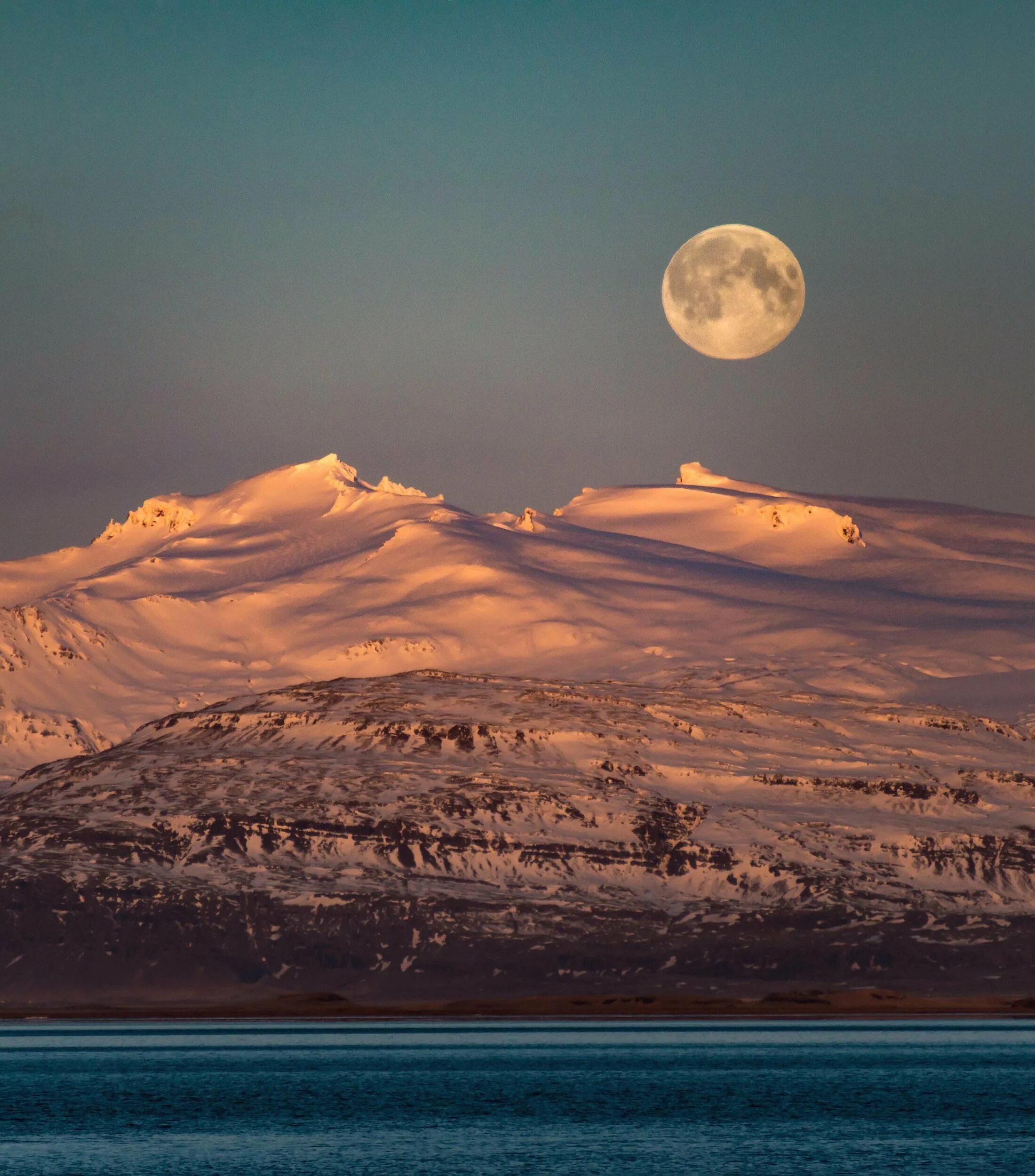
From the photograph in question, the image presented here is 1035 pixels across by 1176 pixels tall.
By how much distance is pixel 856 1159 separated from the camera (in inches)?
5625

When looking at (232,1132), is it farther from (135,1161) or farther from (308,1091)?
(308,1091)

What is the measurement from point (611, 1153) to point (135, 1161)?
101 ft

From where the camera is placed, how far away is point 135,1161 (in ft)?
468

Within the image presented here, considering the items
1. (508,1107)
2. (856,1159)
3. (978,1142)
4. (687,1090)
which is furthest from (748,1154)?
(687,1090)

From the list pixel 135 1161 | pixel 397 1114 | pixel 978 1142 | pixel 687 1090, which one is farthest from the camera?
pixel 687 1090

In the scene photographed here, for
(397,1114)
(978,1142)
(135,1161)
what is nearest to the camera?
(135,1161)

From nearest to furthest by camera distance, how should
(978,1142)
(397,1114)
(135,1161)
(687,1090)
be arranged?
1. (135,1161)
2. (978,1142)
3. (397,1114)
4. (687,1090)

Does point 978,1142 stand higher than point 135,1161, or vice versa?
point 135,1161

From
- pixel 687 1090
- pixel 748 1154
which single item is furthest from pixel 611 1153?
pixel 687 1090

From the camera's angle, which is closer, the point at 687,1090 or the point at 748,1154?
the point at 748,1154

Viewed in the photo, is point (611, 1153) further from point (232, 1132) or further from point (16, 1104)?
point (16, 1104)

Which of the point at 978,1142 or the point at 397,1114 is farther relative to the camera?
the point at 397,1114

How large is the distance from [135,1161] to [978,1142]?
56.2 m

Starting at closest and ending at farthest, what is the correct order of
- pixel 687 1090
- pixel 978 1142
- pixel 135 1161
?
pixel 135 1161 < pixel 978 1142 < pixel 687 1090
